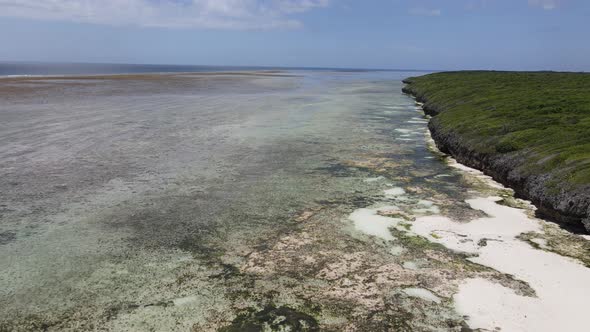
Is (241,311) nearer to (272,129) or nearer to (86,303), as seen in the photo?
(86,303)

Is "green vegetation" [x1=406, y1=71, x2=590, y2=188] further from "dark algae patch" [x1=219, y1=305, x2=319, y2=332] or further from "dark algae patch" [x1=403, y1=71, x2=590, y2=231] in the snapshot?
"dark algae patch" [x1=219, y1=305, x2=319, y2=332]

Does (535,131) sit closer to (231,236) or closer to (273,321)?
(231,236)

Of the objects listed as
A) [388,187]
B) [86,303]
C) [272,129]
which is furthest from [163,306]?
[272,129]

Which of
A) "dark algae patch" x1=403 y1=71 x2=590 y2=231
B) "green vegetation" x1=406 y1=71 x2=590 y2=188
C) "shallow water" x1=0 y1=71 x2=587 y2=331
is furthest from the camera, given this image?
"green vegetation" x1=406 y1=71 x2=590 y2=188

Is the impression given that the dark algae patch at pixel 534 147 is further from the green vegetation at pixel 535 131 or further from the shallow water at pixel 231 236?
the shallow water at pixel 231 236

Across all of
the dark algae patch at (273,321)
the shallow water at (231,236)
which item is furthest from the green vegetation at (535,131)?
the dark algae patch at (273,321)

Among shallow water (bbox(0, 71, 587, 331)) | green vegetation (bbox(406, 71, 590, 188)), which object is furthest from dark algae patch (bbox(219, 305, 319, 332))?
green vegetation (bbox(406, 71, 590, 188))

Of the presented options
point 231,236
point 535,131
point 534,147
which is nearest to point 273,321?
point 231,236

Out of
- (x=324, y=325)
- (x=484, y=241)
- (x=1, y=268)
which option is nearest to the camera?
(x=324, y=325)
